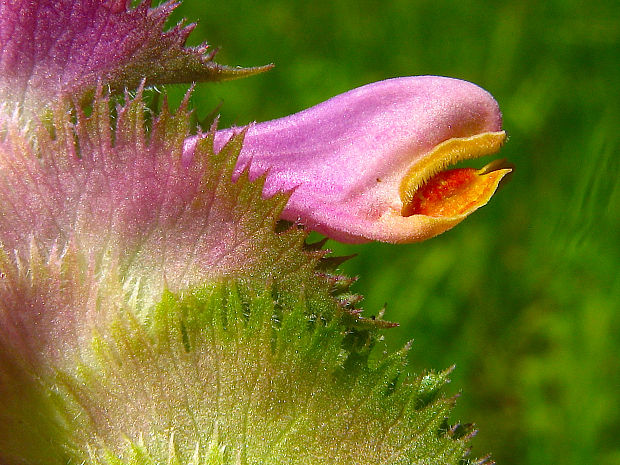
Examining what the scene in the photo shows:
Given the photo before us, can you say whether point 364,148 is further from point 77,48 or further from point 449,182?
point 77,48

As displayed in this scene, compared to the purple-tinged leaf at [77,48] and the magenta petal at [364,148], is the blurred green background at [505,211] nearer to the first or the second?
the magenta petal at [364,148]

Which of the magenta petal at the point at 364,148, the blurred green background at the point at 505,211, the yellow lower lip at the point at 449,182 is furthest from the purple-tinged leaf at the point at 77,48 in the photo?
the blurred green background at the point at 505,211

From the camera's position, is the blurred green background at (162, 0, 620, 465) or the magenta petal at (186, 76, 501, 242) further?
the blurred green background at (162, 0, 620, 465)

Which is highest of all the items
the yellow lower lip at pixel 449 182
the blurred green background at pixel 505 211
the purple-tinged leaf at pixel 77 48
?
the purple-tinged leaf at pixel 77 48

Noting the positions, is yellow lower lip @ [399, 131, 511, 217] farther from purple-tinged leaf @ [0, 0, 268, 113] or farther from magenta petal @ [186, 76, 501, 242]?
purple-tinged leaf @ [0, 0, 268, 113]

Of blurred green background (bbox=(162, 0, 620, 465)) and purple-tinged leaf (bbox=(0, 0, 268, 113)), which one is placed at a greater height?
purple-tinged leaf (bbox=(0, 0, 268, 113))

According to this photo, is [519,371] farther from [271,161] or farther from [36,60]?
[36,60]

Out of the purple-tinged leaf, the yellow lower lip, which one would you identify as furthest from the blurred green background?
the purple-tinged leaf

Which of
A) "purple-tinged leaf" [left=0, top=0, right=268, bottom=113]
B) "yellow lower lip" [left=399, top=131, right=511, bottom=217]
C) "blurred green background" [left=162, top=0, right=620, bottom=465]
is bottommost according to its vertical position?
"blurred green background" [left=162, top=0, right=620, bottom=465]

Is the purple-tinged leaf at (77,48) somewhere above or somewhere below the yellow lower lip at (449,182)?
above
